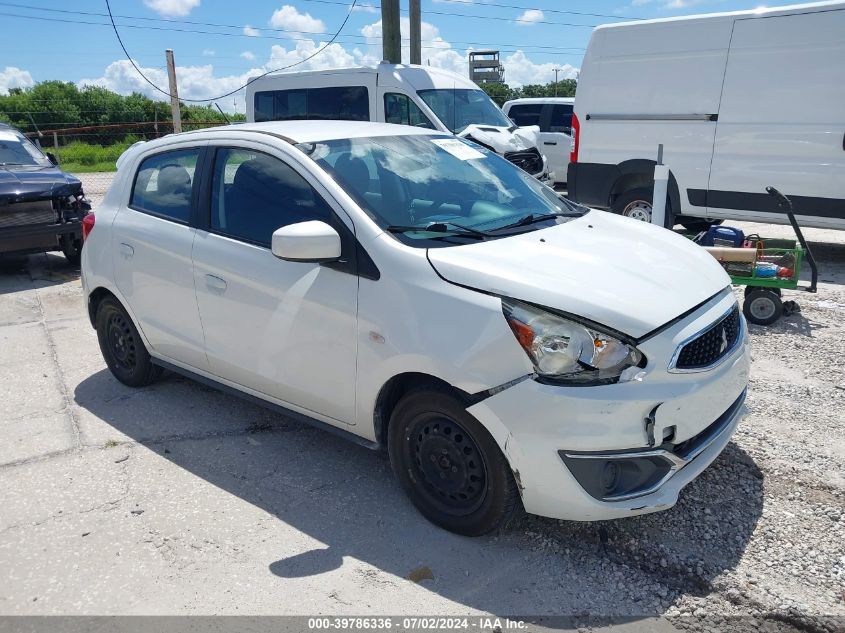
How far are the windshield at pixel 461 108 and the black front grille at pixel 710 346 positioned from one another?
8.69 metres

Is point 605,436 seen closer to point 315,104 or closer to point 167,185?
point 167,185

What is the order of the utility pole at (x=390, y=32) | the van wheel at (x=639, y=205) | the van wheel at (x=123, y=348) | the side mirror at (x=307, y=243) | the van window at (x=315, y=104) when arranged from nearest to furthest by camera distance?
the side mirror at (x=307, y=243)
the van wheel at (x=123, y=348)
the van wheel at (x=639, y=205)
the van window at (x=315, y=104)
the utility pole at (x=390, y=32)

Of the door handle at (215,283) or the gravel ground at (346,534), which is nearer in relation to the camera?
the gravel ground at (346,534)

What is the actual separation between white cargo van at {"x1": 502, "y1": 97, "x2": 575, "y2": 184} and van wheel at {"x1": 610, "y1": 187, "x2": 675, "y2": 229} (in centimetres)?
561

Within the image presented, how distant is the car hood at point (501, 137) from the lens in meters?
11.2

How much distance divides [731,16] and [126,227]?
6733 mm

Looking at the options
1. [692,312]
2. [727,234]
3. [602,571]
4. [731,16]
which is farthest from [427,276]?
[731,16]

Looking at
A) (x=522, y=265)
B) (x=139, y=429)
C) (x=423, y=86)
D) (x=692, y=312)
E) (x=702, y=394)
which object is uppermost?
(x=423, y=86)

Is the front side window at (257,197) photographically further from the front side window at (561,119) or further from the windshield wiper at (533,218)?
the front side window at (561,119)

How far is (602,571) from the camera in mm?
2902

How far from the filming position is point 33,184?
842 centimetres

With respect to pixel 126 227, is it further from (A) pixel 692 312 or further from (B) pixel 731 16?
(B) pixel 731 16

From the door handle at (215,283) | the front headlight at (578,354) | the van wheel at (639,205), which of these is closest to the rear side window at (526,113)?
the van wheel at (639,205)

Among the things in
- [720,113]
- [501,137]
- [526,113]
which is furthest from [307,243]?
[526,113]
